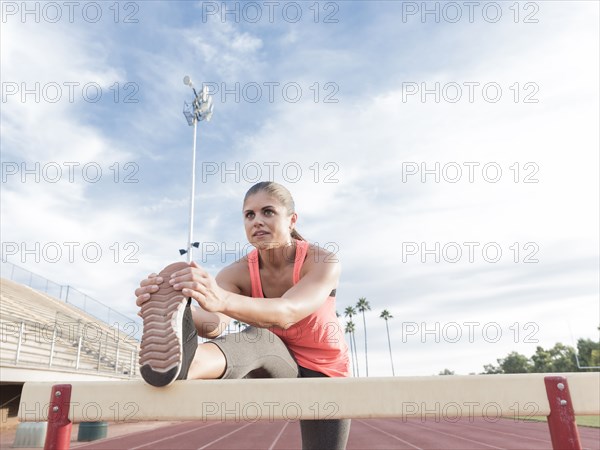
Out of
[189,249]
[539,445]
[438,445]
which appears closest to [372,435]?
[438,445]

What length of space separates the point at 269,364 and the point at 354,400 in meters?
0.53

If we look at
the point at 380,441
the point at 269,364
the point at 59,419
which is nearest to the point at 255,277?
the point at 269,364

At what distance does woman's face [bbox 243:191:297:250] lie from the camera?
189 cm

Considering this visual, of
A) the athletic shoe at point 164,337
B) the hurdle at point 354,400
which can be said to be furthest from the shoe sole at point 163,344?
the hurdle at point 354,400

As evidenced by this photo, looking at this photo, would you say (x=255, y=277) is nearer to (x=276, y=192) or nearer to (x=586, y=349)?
(x=276, y=192)

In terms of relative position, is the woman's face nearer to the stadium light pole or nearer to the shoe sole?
the shoe sole

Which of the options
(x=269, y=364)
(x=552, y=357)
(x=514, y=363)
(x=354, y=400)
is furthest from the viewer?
(x=514, y=363)

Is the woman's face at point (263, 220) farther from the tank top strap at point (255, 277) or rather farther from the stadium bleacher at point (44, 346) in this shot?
the stadium bleacher at point (44, 346)

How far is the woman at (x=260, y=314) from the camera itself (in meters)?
1.28

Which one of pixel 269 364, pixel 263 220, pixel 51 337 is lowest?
pixel 269 364

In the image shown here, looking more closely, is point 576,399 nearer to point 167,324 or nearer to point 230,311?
point 230,311

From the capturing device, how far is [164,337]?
4.12 feet

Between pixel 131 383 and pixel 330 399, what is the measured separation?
0.66 m

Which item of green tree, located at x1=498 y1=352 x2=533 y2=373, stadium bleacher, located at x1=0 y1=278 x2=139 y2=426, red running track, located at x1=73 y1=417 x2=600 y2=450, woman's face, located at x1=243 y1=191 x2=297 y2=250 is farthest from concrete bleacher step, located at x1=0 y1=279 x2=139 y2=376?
green tree, located at x1=498 y1=352 x2=533 y2=373
